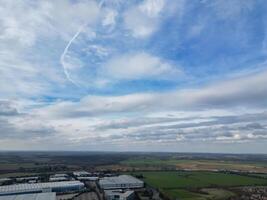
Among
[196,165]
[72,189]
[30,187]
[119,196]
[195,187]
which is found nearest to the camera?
[119,196]

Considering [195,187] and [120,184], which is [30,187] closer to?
[120,184]

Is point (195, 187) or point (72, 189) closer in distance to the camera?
point (72, 189)

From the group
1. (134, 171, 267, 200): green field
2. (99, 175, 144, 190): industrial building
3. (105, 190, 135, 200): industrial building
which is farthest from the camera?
(99, 175, 144, 190): industrial building

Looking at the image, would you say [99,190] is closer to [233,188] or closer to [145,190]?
[145,190]

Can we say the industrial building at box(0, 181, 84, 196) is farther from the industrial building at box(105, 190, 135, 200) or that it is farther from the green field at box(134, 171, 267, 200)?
the green field at box(134, 171, 267, 200)

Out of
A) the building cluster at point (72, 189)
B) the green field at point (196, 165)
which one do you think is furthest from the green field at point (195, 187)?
the green field at point (196, 165)

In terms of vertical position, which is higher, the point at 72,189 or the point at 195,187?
the point at 72,189

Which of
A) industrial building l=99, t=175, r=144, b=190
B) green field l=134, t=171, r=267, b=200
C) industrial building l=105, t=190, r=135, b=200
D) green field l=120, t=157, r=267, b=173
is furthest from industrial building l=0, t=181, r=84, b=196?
green field l=120, t=157, r=267, b=173

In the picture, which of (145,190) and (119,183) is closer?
(145,190)

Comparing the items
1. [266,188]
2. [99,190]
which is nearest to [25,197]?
[99,190]

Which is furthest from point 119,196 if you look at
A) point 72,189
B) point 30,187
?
point 30,187

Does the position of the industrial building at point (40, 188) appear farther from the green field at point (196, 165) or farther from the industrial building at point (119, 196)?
the green field at point (196, 165)
